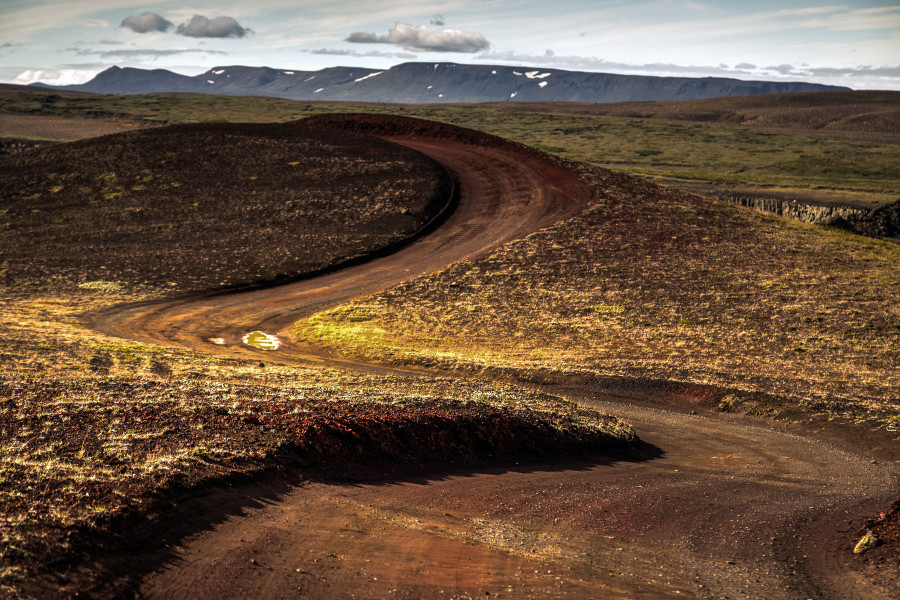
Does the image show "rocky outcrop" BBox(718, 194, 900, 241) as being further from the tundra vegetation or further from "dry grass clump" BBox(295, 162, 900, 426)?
"dry grass clump" BBox(295, 162, 900, 426)

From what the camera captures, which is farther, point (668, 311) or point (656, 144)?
point (656, 144)

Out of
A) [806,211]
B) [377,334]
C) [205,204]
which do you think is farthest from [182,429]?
[806,211]

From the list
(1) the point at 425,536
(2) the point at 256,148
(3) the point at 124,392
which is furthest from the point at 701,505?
(2) the point at 256,148

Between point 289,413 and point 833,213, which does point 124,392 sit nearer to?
point 289,413

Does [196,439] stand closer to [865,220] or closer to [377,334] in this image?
[377,334]

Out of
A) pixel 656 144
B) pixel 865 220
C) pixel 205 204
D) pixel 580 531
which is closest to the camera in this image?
pixel 580 531
